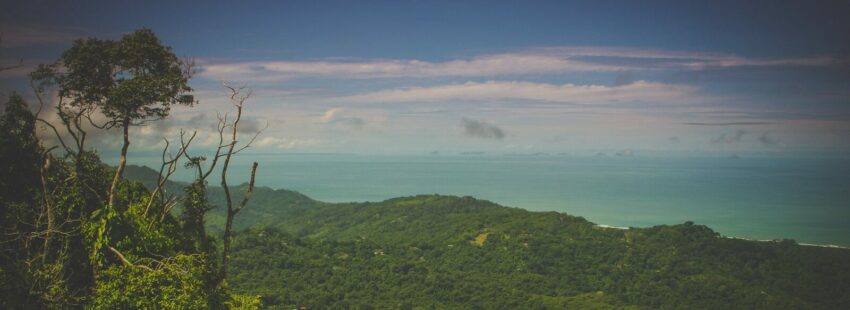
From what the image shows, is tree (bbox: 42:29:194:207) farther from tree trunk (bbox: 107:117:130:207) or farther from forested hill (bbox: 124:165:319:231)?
forested hill (bbox: 124:165:319:231)

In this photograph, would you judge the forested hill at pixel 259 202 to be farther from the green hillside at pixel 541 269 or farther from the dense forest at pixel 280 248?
the green hillside at pixel 541 269

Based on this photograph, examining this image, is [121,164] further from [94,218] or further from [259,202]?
[259,202]

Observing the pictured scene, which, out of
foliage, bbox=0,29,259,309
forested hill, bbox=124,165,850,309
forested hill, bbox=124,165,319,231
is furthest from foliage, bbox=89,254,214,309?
forested hill, bbox=124,165,319,231

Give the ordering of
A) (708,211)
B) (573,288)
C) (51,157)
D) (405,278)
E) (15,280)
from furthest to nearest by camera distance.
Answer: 1. (708,211)
2. (573,288)
3. (405,278)
4. (51,157)
5. (15,280)

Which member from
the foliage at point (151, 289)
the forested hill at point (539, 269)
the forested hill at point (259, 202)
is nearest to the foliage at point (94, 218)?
the foliage at point (151, 289)

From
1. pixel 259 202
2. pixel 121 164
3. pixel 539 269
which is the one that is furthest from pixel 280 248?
pixel 259 202

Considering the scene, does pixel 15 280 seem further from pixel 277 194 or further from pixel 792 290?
pixel 277 194

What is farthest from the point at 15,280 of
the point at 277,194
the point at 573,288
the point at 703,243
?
the point at 277,194
